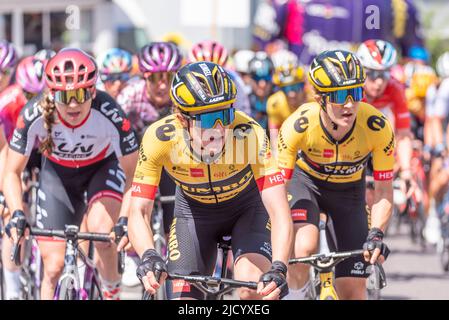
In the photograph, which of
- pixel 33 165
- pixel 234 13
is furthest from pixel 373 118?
pixel 234 13

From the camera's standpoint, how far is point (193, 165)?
6.45m

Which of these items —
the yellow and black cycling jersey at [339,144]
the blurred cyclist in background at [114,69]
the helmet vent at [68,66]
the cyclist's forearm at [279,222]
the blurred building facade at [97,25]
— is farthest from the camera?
the blurred building facade at [97,25]

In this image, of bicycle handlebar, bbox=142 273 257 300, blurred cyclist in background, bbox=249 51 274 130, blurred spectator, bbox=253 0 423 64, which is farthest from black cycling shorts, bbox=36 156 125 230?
blurred spectator, bbox=253 0 423 64

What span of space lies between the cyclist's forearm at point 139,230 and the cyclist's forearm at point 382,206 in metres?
1.60

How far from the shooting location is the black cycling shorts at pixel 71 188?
26.5ft

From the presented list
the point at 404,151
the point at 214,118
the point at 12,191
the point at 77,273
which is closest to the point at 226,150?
the point at 214,118

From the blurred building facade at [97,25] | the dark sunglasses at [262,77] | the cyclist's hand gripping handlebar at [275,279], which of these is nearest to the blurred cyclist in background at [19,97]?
the dark sunglasses at [262,77]

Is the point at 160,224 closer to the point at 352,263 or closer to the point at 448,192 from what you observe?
the point at 352,263

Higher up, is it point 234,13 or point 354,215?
point 234,13

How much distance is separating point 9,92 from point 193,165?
4.05 m

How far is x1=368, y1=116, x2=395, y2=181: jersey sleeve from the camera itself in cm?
728

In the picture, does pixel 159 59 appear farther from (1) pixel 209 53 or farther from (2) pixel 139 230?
(2) pixel 139 230

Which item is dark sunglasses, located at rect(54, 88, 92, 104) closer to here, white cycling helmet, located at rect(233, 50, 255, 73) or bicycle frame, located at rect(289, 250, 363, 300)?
bicycle frame, located at rect(289, 250, 363, 300)

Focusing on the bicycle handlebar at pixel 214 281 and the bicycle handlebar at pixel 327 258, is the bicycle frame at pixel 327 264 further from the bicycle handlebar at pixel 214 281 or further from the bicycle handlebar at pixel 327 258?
the bicycle handlebar at pixel 214 281
